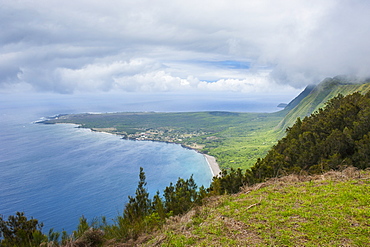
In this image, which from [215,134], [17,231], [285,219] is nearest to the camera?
[285,219]

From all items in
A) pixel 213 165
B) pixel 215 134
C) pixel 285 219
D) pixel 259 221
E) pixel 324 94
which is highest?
pixel 324 94

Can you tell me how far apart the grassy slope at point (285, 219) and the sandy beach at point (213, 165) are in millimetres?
59193

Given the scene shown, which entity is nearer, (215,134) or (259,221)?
(259,221)

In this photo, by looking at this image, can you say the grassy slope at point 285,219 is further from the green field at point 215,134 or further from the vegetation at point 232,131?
the green field at point 215,134

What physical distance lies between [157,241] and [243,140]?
109876 millimetres

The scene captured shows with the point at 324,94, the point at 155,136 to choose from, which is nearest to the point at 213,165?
the point at 155,136

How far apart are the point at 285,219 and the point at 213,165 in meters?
71.3

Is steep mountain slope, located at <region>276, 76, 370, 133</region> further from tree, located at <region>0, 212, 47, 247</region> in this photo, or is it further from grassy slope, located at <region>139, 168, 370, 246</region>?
tree, located at <region>0, 212, 47, 247</region>

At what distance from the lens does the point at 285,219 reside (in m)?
6.82

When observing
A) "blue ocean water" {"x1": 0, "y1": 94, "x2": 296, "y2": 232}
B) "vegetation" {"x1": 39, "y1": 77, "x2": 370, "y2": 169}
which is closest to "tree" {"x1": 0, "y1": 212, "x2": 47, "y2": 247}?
"blue ocean water" {"x1": 0, "y1": 94, "x2": 296, "y2": 232}

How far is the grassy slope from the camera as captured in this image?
18.9 feet

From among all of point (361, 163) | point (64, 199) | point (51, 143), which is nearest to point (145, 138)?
point (51, 143)

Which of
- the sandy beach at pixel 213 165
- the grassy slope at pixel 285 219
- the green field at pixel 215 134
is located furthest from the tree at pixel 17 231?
the green field at pixel 215 134

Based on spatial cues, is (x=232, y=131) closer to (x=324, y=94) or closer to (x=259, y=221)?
(x=324, y=94)
